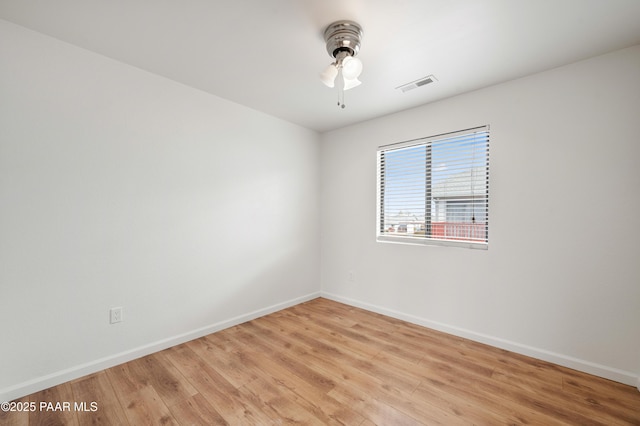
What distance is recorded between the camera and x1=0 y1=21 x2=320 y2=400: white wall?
1783mm

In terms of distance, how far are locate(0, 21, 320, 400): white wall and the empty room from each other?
0.05 ft

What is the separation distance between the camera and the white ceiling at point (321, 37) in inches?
62.3

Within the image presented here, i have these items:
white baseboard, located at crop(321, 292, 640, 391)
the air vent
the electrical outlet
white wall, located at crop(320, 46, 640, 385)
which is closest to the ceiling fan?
the air vent

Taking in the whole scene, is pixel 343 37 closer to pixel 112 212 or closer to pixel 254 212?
pixel 254 212

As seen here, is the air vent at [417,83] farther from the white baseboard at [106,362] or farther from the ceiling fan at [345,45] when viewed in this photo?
the white baseboard at [106,362]

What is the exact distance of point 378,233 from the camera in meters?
3.46

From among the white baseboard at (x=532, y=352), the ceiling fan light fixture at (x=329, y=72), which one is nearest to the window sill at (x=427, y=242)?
the white baseboard at (x=532, y=352)

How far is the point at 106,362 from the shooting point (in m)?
2.09

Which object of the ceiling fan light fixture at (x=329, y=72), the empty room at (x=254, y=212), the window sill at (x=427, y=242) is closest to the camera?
the empty room at (x=254, y=212)

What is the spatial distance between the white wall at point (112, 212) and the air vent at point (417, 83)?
172 cm

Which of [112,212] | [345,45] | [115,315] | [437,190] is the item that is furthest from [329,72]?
[115,315]

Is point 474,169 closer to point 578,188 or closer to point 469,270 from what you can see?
point 578,188

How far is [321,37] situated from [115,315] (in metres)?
2.73

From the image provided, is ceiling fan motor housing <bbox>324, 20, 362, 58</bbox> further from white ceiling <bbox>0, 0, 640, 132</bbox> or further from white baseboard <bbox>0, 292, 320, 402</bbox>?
white baseboard <bbox>0, 292, 320, 402</bbox>
